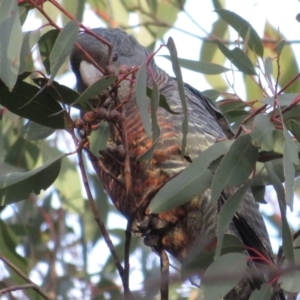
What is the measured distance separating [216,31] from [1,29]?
1667 millimetres

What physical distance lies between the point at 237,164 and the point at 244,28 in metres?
0.66

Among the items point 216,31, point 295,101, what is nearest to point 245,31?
point 295,101

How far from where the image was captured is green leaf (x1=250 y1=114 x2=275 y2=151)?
1.52 meters

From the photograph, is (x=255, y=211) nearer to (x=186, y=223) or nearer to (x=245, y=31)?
(x=186, y=223)

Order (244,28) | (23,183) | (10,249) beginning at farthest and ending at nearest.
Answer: (10,249) < (244,28) < (23,183)

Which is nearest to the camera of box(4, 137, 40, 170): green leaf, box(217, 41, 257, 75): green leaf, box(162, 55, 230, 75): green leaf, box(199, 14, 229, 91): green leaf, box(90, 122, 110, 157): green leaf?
box(90, 122, 110, 157): green leaf

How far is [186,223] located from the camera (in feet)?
7.08

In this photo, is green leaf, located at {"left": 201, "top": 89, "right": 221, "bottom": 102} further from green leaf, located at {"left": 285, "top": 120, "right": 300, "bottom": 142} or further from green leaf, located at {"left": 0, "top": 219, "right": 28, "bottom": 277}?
green leaf, located at {"left": 0, "top": 219, "right": 28, "bottom": 277}

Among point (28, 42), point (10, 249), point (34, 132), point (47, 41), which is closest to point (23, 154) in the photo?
point (10, 249)

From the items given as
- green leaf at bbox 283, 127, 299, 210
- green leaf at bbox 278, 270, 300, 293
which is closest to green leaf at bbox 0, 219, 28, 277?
green leaf at bbox 278, 270, 300, 293

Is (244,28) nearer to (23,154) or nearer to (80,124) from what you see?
(80,124)

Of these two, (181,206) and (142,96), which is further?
(181,206)

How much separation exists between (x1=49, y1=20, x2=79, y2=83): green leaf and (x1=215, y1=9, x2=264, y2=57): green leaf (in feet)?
2.08

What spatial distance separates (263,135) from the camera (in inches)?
60.2
